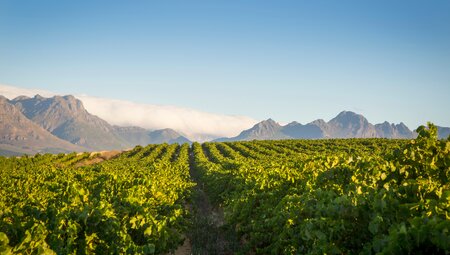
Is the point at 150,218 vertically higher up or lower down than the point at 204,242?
higher up

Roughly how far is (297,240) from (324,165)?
696 centimetres

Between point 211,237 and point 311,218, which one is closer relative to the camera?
point 311,218

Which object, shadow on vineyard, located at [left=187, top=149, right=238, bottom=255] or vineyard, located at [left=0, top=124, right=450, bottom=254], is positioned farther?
shadow on vineyard, located at [left=187, top=149, right=238, bottom=255]

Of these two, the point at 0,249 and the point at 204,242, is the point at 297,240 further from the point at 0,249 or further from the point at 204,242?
the point at 204,242

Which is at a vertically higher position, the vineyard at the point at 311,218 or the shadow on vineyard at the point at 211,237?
the vineyard at the point at 311,218

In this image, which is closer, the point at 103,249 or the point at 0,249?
the point at 0,249

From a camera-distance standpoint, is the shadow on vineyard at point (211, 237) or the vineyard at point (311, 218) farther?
the shadow on vineyard at point (211, 237)

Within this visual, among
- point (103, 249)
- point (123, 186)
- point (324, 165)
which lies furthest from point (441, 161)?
point (123, 186)

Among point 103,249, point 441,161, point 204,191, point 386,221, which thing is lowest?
point 204,191

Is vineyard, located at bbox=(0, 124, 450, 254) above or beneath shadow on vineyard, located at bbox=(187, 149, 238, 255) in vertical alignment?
above

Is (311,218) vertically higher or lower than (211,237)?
higher

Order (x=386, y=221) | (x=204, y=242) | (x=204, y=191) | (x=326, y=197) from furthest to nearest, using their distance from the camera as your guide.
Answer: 1. (x=204, y=191)
2. (x=204, y=242)
3. (x=326, y=197)
4. (x=386, y=221)

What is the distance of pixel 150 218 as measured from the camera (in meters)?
9.59

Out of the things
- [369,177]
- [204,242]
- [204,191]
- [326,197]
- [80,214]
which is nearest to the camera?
[326,197]
